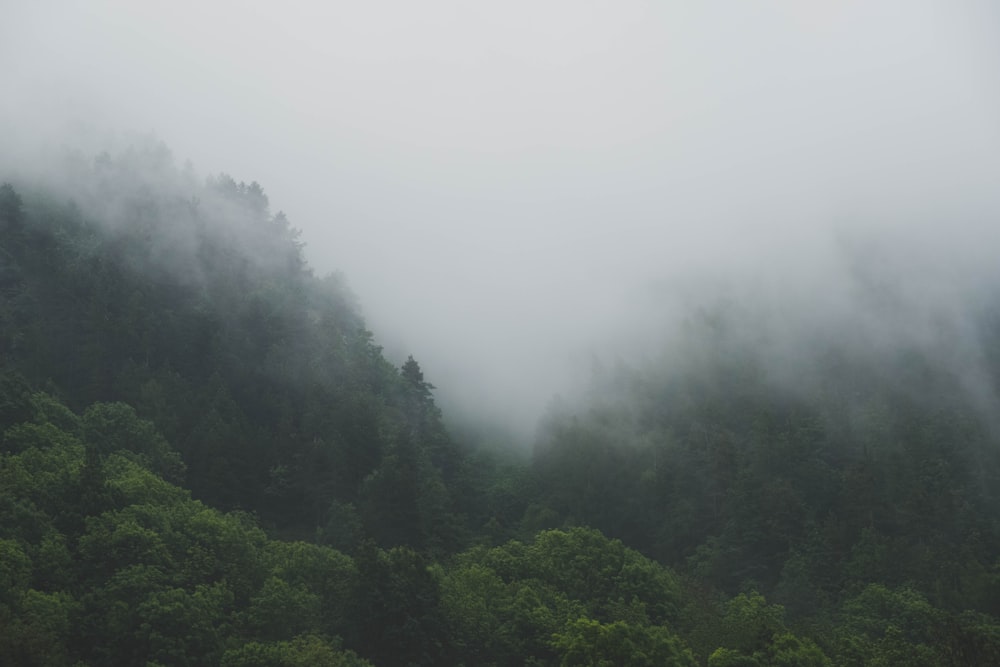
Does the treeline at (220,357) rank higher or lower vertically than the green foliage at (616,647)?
higher

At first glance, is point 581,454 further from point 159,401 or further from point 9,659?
point 9,659

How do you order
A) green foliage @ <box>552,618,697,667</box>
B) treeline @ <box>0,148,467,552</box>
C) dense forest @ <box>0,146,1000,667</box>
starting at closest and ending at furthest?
green foliage @ <box>552,618,697,667</box>, dense forest @ <box>0,146,1000,667</box>, treeline @ <box>0,148,467,552</box>

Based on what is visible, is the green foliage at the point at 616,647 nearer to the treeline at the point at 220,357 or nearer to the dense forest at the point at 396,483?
the dense forest at the point at 396,483

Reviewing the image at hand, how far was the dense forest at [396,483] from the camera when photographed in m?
59.2

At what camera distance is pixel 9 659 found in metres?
46.8

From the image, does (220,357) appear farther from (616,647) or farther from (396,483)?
(616,647)

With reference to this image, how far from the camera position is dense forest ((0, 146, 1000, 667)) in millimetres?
59156

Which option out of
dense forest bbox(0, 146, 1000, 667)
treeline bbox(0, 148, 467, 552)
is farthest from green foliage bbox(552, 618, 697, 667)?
treeline bbox(0, 148, 467, 552)

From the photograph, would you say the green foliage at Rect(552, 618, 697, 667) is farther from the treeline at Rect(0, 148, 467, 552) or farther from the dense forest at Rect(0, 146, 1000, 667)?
the treeline at Rect(0, 148, 467, 552)

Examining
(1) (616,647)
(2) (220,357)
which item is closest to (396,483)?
(2) (220,357)

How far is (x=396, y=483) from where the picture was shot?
8400 centimetres

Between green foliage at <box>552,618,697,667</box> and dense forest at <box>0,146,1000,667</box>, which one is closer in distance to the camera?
green foliage at <box>552,618,697,667</box>

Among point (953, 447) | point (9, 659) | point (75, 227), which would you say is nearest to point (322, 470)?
point (75, 227)

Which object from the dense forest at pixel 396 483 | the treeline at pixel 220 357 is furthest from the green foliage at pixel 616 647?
the treeline at pixel 220 357
